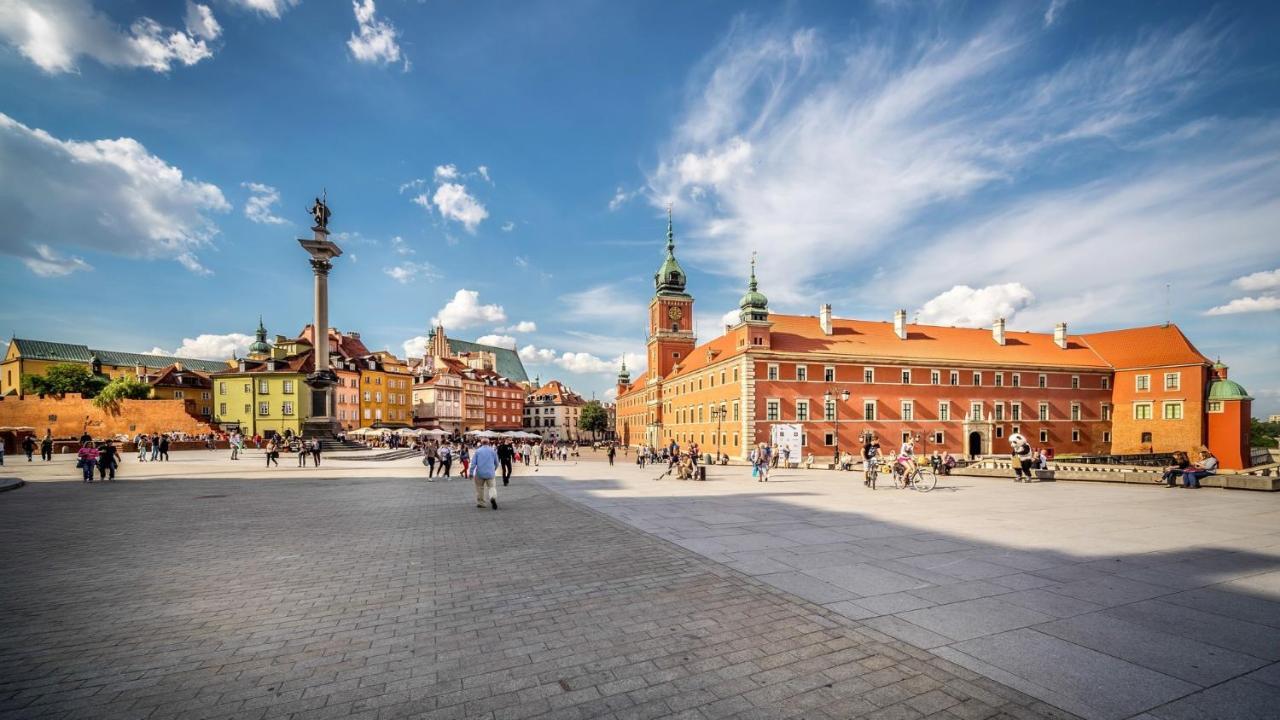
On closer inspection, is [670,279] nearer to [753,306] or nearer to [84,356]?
[753,306]

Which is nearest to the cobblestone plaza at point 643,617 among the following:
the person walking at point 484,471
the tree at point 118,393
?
the person walking at point 484,471

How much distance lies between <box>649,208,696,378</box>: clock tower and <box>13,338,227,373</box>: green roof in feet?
294

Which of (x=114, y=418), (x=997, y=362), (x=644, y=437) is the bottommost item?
(x=644, y=437)

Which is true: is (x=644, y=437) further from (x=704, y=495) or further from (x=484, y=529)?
(x=484, y=529)

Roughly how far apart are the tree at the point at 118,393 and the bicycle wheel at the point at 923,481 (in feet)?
234

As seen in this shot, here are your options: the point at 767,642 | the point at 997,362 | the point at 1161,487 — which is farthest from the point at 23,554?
the point at 997,362

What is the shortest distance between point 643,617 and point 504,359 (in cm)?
14667

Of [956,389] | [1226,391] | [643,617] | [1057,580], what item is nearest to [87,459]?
[643,617]

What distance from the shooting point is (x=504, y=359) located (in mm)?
147500

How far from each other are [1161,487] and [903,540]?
15.3 m

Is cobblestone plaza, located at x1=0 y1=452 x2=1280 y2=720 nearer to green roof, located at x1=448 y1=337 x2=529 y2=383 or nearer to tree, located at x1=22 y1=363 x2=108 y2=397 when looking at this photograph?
tree, located at x1=22 y1=363 x2=108 y2=397

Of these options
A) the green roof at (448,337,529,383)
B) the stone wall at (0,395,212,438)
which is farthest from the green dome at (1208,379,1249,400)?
the green roof at (448,337,529,383)

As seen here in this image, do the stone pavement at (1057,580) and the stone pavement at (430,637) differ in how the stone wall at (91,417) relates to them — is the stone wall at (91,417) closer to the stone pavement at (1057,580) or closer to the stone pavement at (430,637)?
the stone pavement at (430,637)

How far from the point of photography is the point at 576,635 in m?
5.21
